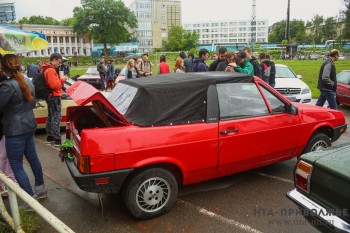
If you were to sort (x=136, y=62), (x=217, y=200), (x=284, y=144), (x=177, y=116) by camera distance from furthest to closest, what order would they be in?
1. (x=136, y=62)
2. (x=284, y=144)
3. (x=217, y=200)
4. (x=177, y=116)

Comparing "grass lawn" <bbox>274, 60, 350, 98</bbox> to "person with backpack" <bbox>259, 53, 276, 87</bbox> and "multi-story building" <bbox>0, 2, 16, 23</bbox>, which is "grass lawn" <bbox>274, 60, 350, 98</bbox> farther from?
"multi-story building" <bbox>0, 2, 16, 23</bbox>

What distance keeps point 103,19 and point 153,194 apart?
3450 inches

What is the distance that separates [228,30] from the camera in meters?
158

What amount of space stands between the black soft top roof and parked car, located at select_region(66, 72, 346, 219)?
0.01 meters

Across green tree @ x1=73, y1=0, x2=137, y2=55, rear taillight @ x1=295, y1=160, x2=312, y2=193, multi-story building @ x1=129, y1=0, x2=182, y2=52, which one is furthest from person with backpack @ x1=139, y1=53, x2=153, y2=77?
multi-story building @ x1=129, y1=0, x2=182, y2=52

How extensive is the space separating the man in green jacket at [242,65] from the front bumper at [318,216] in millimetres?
3954

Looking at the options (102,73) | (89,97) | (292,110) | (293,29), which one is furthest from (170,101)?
(293,29)

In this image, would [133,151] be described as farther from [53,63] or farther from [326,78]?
[326,78]

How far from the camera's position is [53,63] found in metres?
6.48

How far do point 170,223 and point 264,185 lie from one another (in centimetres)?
173

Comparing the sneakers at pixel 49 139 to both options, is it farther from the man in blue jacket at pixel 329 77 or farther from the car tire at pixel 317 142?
the man in blue jacket at pixel 329 77

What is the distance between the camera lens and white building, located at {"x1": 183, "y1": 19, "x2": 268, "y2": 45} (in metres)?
155

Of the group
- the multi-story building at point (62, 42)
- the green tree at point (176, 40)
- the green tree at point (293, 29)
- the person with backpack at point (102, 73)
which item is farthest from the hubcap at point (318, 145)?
the green tree at point (293, 29)

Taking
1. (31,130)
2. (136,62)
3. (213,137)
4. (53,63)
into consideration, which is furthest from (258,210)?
(136,62)
